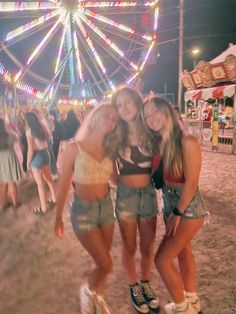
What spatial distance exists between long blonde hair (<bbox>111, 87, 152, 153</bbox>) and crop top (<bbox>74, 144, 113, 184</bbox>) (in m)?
0.23

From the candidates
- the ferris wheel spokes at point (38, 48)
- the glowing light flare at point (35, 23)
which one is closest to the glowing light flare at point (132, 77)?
the ferris wheel spokes at point (38, 48)

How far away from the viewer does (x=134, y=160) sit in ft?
7.41

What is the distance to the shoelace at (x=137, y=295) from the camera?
243 cm

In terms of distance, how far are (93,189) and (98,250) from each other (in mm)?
422

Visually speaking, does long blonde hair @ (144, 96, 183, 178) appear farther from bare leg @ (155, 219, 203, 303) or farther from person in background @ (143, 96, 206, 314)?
bare leg @ (155, 219, 203, 303)

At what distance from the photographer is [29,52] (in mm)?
12188

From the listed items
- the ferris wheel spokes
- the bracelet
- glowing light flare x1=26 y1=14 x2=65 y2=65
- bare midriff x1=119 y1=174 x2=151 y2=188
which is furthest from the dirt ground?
glowing light flare x1=26 y1=14 x2=65 y2=65

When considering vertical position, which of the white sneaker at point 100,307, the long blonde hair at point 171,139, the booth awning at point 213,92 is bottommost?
the white sneaker at point 100,307

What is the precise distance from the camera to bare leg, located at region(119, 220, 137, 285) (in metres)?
2.31

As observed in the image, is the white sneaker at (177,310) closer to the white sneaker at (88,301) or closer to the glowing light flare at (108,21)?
the white sneaker at (88,301)

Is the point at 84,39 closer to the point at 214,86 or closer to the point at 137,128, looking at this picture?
the point at 214,86

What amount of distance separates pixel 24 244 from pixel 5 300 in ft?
3.62

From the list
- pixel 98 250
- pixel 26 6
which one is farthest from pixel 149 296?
pixel 26 6

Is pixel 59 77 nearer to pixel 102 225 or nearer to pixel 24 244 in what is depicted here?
pixel 24 244
